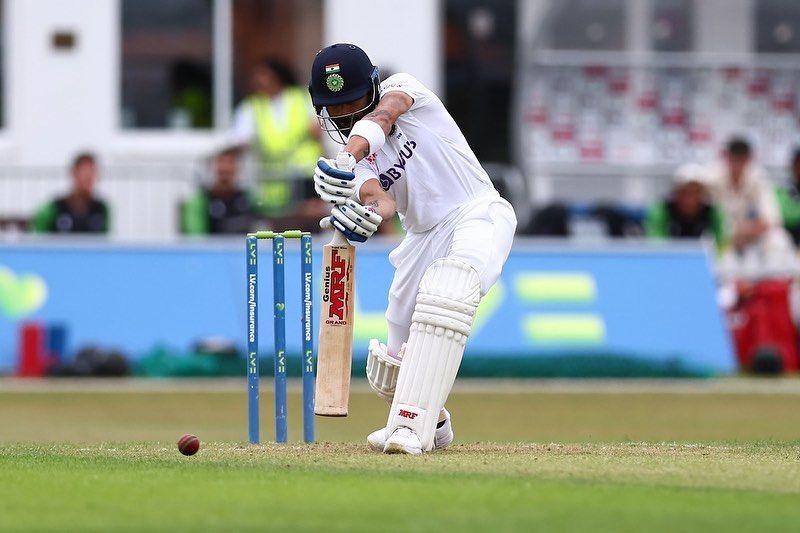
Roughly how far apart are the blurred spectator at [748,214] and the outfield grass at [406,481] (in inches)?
186

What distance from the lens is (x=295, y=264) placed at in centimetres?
1160

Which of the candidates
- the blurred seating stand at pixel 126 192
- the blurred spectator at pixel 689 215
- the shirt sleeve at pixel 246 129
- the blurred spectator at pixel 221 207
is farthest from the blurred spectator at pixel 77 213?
the blurred spectator at pixel 689 215

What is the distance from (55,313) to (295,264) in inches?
84.3

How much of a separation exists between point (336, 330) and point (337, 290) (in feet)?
0.52

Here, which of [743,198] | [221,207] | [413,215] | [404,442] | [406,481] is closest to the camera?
[406,481]

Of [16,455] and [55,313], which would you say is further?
[55,313]

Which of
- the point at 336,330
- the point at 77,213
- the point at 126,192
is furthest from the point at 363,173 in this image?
the point at 126,192

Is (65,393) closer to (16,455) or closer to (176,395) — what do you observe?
(176,395)

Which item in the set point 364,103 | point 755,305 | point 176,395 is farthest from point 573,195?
point 364,103

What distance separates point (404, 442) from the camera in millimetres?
6711

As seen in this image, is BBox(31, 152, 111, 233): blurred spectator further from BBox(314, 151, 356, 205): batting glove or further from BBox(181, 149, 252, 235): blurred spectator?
BBox(314, 151, 356, 205): batting glove

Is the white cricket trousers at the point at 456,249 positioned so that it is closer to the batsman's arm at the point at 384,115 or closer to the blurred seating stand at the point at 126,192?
the batsman's arm at the point at 384,115

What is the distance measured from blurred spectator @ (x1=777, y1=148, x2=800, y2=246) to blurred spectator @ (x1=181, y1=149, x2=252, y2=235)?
4.61 m

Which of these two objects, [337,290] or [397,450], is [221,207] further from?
[397,450]
